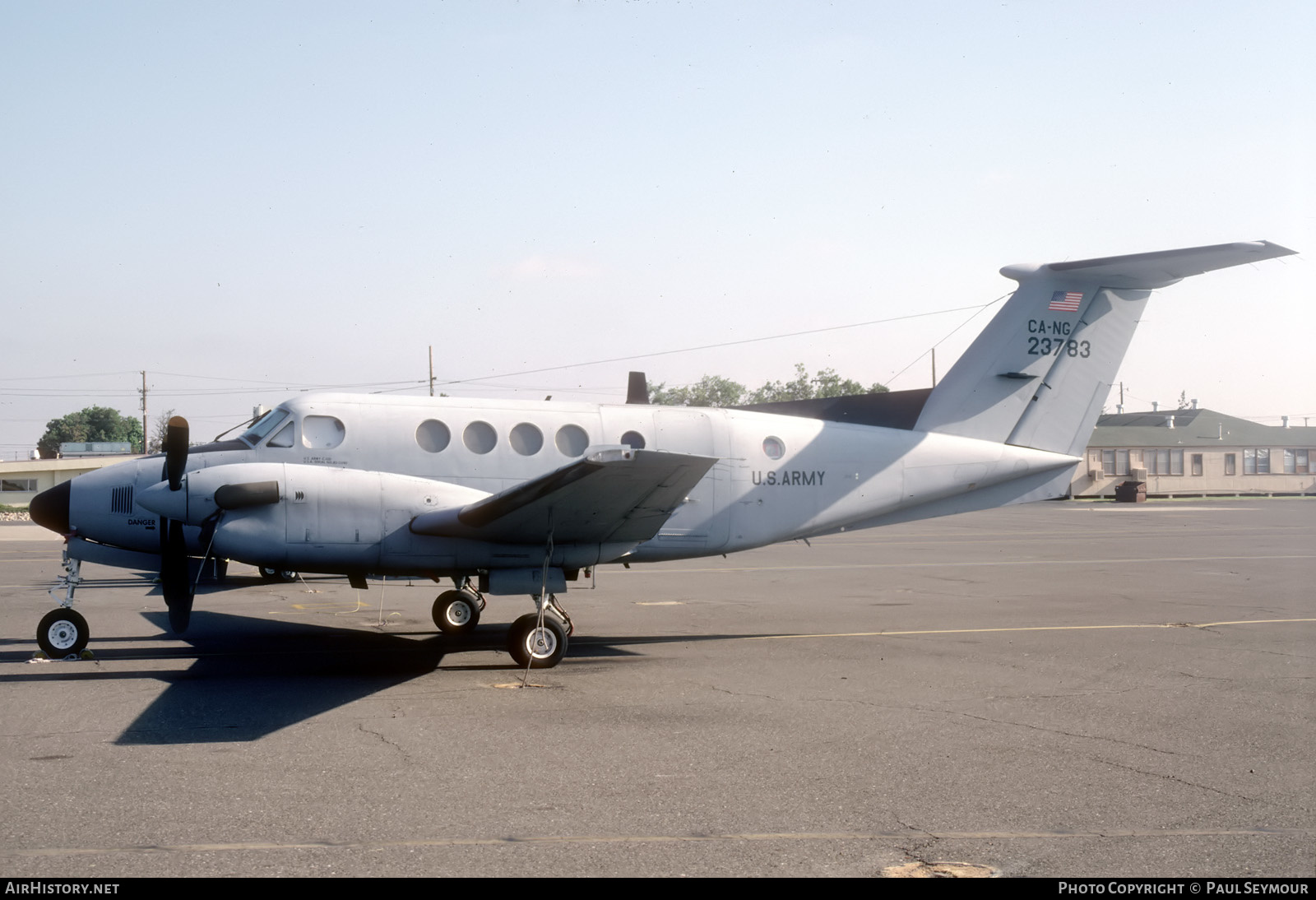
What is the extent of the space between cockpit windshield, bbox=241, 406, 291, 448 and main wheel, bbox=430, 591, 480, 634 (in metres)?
3.66

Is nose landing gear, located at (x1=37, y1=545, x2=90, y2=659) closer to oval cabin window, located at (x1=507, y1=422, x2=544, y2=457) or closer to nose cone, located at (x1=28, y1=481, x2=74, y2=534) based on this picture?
nose cone, located at (x1=28, y1=481, x2=74, y2=534)

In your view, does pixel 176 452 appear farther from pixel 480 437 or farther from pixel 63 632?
pixel 480 437

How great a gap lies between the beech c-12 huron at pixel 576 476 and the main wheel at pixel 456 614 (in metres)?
0.03

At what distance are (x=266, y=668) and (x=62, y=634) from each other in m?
2.43

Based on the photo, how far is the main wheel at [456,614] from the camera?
14.3m

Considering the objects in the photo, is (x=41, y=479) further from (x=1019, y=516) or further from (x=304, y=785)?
(x=304, y=785)

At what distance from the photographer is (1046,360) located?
15.2 meters

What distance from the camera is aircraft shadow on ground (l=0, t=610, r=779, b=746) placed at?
27.6 ft

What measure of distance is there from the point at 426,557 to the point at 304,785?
501 cm

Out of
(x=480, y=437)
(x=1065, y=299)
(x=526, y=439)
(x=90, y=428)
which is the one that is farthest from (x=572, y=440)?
(x=90, y=428)

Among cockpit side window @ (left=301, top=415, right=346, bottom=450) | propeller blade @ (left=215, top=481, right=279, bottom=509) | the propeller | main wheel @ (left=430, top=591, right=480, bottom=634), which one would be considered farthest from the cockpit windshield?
main wheel @ (left=430, top=591, right=480, bottom=634)

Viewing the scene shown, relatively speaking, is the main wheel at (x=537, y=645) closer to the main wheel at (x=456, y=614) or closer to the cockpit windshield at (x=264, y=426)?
the main wheel at (x=456, y=614)

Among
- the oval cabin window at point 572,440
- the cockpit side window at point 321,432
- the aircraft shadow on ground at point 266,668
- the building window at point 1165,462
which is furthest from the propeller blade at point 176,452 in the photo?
the building window at point 1165,462

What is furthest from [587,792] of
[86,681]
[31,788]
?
[86,681]
